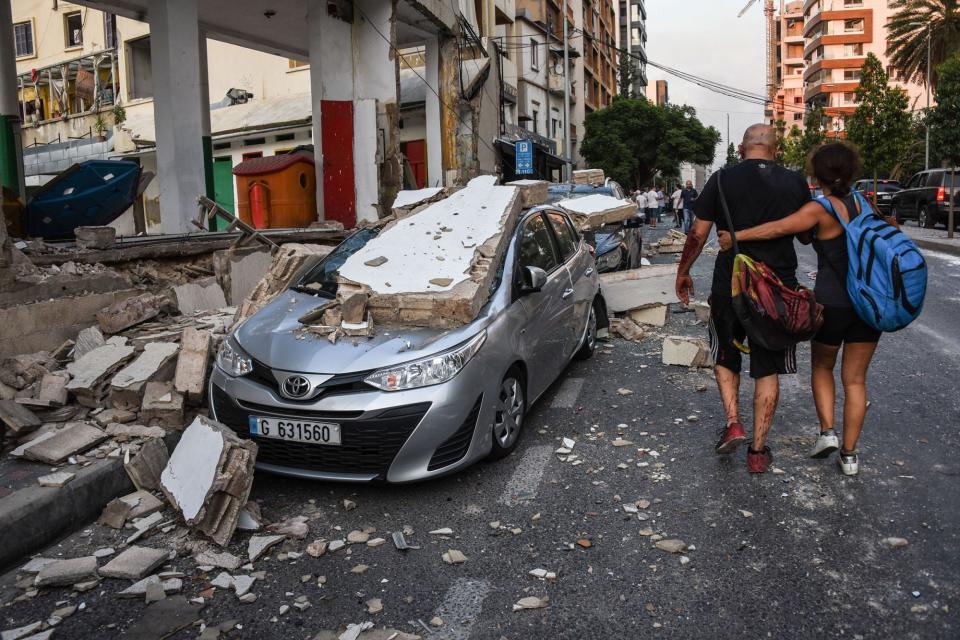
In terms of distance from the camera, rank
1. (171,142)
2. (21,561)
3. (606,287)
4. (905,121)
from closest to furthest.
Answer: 1. (21,561)
2. (606,287)
3. (171,142)
4. (905,121)

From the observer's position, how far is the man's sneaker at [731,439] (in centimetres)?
448

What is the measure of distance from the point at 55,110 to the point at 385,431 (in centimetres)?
3976

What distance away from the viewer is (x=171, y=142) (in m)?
11.7

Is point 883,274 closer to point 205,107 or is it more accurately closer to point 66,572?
point 66,572

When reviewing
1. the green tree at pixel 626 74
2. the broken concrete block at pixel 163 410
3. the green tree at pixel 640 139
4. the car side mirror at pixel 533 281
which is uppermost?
the green tree at pixel 626 74

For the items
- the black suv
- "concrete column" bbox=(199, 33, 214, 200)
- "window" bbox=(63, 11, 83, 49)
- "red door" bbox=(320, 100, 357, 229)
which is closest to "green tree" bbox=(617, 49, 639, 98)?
the black suv

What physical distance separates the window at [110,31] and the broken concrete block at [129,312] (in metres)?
30.4

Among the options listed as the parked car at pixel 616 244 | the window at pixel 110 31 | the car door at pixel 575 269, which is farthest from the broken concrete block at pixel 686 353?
the window at pixel 110 31

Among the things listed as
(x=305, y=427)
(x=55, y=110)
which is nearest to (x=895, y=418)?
(x=305, y=427)

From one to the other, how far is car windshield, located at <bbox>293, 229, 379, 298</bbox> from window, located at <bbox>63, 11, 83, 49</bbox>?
118ft

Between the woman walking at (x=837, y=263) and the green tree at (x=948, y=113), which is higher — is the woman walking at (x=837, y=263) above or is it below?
below

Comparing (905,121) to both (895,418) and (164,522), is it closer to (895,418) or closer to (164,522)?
(895,418)

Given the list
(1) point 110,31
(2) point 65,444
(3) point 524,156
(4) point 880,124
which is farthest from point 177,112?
(1) point 110,31

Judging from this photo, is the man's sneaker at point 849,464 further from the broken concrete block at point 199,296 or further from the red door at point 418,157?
the red door at point 418,157
